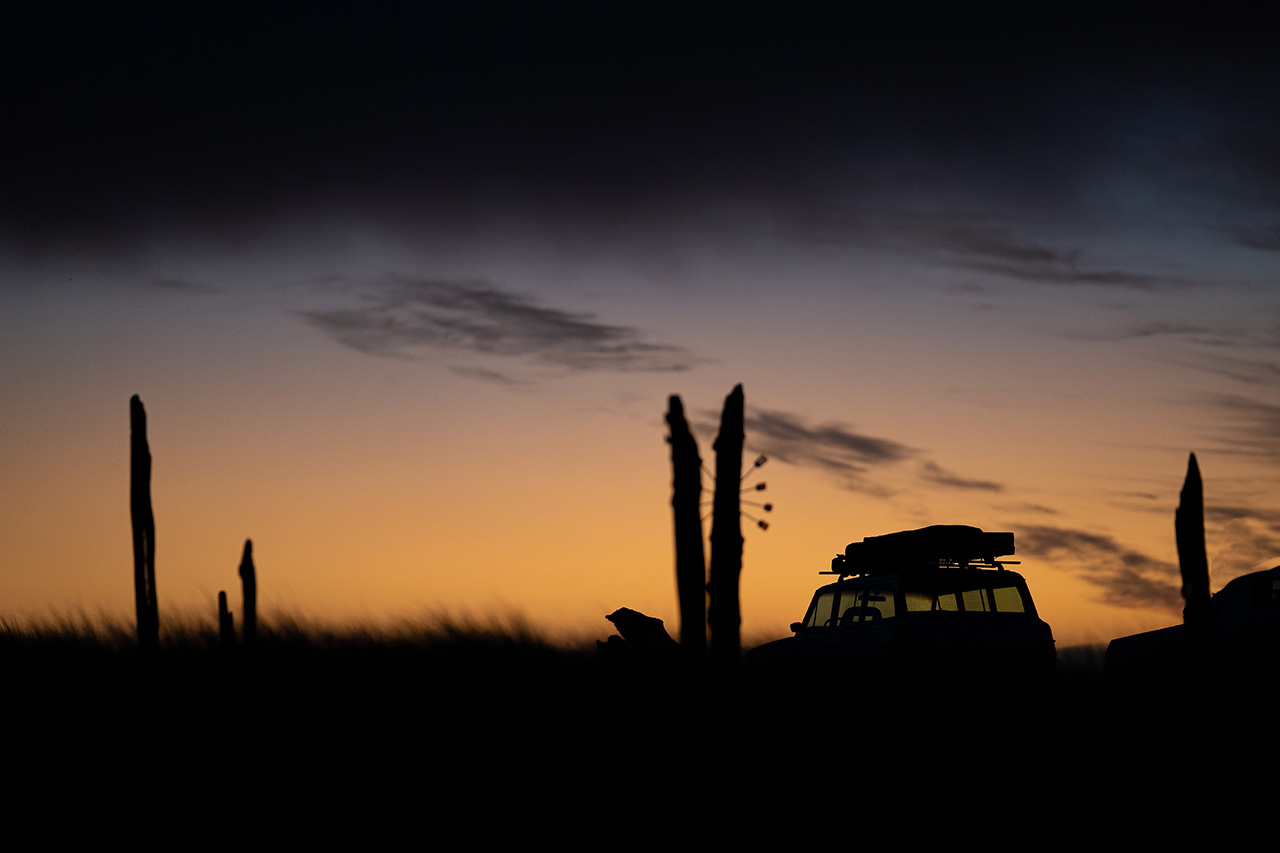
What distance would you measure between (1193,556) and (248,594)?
16608mm

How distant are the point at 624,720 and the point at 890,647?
306 cm

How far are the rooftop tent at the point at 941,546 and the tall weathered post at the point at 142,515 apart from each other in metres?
12.3

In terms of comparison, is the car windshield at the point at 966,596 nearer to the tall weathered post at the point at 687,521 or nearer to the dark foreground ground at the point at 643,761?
the dark foreground ground at the point at 643,761

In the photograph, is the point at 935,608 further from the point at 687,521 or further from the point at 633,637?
the point at 633,637

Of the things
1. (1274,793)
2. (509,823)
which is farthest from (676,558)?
(1274,793)

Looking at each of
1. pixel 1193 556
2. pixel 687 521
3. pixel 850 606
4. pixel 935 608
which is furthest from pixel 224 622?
pixel 1193 556

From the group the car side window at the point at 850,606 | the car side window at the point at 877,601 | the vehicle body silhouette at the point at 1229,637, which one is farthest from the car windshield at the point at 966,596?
the vehicle body silhouette at the point at 1229,637

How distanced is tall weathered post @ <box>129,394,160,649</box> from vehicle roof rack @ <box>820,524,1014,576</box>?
12269 mm

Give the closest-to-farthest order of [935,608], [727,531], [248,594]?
[935,608] → [727,531] → [248,594]

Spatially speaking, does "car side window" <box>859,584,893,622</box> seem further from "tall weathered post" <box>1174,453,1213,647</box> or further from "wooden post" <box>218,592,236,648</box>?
"wooden post" <box>218,592,236,648</box>

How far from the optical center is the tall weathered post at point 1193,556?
17.7m

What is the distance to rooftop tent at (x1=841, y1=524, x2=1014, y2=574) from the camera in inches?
607

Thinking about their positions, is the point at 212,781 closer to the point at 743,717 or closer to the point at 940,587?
the point at 743,717

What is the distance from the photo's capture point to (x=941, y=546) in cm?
1541
